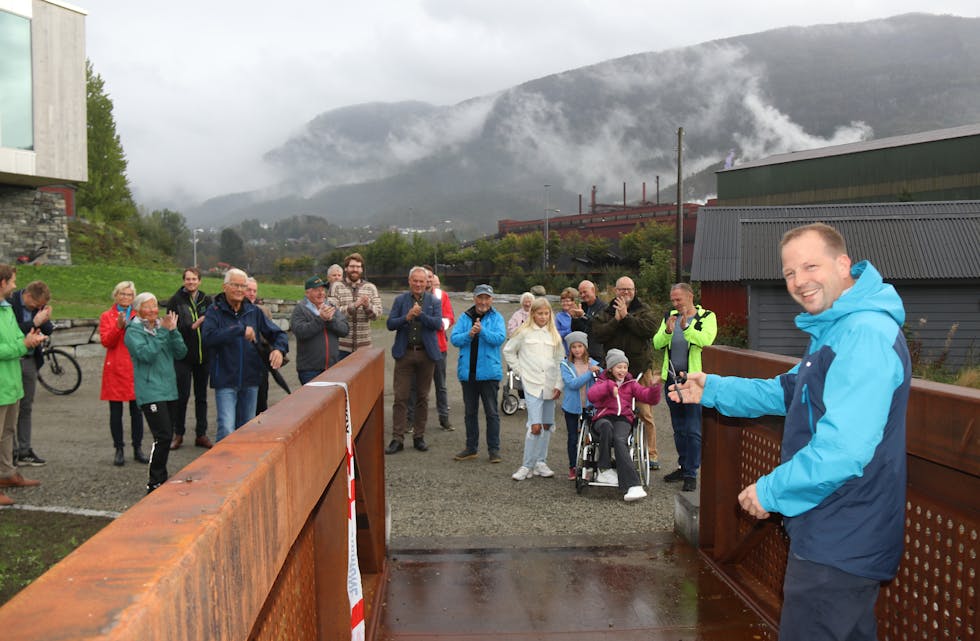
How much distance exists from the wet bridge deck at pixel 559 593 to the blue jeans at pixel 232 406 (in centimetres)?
300

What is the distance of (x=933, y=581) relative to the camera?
300 cm

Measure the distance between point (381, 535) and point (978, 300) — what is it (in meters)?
23.6

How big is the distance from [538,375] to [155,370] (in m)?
3.78

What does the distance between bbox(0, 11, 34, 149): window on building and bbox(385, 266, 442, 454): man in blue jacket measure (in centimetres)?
2271

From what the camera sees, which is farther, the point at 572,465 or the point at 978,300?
the point at 978,300

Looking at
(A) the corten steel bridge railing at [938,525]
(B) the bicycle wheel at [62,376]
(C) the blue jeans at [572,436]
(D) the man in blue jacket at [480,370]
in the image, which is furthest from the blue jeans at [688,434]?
(B) the bicycle wheel at [62,376]

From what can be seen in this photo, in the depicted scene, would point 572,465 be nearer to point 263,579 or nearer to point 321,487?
point 321,487

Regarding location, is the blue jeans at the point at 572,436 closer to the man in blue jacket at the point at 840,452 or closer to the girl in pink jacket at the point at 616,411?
the girl in pink jacket at the point at 616,411

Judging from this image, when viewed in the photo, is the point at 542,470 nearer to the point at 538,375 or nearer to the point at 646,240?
the point at 538,375

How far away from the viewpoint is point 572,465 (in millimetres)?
8367

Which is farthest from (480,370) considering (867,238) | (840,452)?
(867,238)

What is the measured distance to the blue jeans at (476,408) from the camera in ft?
29.6

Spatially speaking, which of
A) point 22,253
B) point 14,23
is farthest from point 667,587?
point 22,253

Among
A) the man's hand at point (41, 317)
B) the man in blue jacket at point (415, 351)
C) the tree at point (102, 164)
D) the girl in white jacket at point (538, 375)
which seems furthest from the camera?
the tree at point (102, 164)
